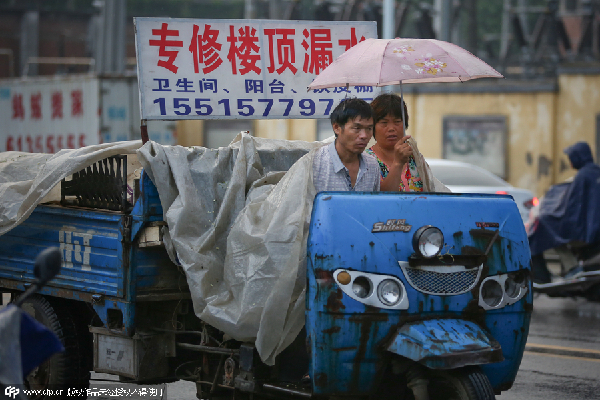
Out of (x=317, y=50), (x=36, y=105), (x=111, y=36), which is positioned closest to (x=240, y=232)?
(x=317, y=50)

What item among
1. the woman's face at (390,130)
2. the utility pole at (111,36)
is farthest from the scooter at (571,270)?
the utility pole at (111,36)

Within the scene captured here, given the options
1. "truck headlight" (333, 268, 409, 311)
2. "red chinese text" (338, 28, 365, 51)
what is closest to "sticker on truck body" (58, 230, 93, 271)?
"truck headlight" (333, 268, 409, 311)

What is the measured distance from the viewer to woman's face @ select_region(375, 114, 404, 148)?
4.91m

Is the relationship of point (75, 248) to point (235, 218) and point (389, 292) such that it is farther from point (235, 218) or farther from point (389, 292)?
point (389, 292)

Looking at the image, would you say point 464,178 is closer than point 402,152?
No

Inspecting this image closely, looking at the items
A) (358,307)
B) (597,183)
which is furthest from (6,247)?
(597,183)

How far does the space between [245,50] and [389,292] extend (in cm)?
261

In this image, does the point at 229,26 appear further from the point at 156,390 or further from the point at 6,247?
the point at 156,390

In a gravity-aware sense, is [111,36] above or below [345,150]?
above

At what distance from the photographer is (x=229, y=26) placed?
590 cm

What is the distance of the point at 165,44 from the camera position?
18.2 feet

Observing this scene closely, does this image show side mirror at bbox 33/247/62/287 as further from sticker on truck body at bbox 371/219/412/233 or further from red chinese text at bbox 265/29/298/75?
red chinese text at bbox 265/29/298/75

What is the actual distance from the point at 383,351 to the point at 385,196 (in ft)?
2.25

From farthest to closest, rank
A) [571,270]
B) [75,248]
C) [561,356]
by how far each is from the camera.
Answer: [571,270]
[561,356]
[75,248]
